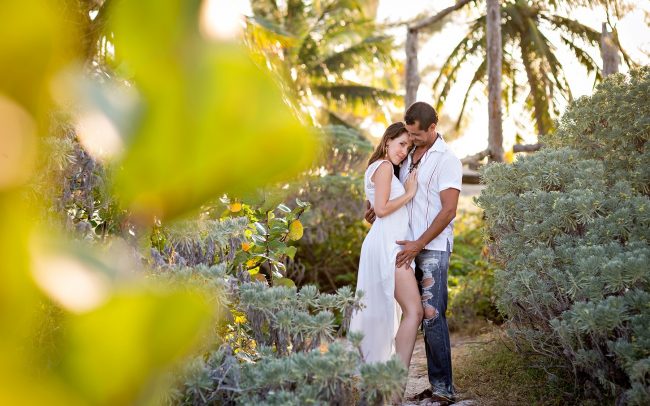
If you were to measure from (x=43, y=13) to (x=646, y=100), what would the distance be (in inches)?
210

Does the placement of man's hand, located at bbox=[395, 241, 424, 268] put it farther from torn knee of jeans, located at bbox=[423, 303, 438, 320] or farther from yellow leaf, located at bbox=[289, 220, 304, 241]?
yellow leaf, located at bbox=[289, 220, 304, 241]

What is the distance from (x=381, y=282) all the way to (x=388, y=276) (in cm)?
7

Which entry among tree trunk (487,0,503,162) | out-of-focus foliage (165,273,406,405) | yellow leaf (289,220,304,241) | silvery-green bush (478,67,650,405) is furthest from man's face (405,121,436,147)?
tree trunk (487,0,503,162)

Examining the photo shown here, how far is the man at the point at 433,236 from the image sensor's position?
4.46m

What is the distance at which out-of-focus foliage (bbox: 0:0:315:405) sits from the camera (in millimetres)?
236

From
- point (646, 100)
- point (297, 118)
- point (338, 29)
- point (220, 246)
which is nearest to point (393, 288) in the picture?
point (220, 246)

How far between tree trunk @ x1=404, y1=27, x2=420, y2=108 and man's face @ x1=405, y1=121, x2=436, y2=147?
6.07 meters

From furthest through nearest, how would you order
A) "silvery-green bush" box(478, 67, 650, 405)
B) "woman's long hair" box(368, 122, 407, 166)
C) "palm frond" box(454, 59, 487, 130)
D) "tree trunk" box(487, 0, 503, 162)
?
"palm frond" box(454, 59, 487, 130), "tree trunk" box(487, 0, 503, 162), "woman's long hair" box(368, 122, 407, 166), "silvery-green bush" box(478, 67, 650, 405)

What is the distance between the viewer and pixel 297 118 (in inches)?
10.9

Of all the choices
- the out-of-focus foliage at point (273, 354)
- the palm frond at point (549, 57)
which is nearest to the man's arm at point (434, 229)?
the out-of-focus foliage at point (273, 354)

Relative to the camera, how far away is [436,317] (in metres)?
4.51

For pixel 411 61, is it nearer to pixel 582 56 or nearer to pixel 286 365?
pixel 582 56

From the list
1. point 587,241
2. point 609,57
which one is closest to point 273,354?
point 587,241

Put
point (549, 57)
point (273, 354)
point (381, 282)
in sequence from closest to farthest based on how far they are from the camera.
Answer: point (273, 354), point (381, 282), point (549, 57)
